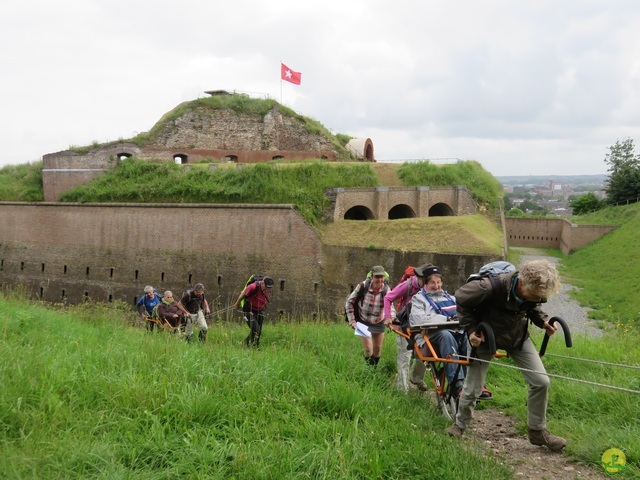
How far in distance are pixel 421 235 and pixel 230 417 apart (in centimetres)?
1085

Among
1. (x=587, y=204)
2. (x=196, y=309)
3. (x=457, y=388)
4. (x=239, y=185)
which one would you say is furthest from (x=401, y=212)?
(x=587, y=204)

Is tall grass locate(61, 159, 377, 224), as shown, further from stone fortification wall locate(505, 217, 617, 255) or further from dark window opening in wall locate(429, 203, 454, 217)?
stone fortification wall locate(505, 217, 617, 255)

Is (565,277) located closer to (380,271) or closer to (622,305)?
(622,305)

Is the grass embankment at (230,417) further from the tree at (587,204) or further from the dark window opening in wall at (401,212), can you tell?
the tree at (587,204)

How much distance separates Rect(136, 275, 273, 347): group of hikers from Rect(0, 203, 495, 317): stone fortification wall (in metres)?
6.10

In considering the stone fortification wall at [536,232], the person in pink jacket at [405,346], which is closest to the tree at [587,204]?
the stone fortification wall at [536,232]

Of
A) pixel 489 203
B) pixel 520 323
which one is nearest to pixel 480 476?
pixel 520 323

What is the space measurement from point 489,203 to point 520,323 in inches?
Answer: 532

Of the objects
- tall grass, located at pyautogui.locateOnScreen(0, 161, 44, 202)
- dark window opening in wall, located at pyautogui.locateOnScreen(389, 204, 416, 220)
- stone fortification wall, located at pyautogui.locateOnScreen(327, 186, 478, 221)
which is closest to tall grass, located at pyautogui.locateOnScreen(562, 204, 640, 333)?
stone fortification wall, located at pyautogui.locateOnScreen(327, 186, 478, 221)

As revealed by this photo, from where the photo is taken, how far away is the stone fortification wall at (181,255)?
14164 mm

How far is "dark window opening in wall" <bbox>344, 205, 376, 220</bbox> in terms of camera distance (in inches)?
646

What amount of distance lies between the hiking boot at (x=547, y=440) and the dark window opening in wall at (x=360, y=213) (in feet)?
40.4

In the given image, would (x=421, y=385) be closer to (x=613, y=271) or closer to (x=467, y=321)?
(x=467, y=321)

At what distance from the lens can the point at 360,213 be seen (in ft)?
57.2
